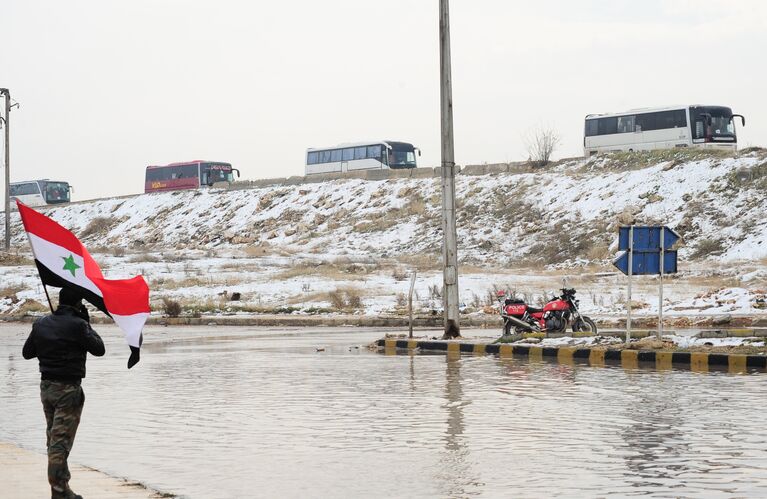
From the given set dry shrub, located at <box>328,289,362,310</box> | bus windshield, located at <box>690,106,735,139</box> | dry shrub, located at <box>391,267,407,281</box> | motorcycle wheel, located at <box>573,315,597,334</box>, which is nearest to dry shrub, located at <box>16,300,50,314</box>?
dry shrub, located at <box>328,289,362,310</box>

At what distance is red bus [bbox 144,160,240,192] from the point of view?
105m

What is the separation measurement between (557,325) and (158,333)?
1174cm

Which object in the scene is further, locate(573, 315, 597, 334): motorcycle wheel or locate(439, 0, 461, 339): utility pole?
locate(439, 0, 461, 339): utility pole

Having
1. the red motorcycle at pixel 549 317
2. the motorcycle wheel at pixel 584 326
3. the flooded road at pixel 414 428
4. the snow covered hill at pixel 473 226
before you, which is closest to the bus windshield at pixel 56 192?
the snow covered hill at pixel 473 226

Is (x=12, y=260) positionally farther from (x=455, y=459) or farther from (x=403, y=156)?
(x=455, y=459)

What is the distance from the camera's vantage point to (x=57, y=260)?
7938 mm

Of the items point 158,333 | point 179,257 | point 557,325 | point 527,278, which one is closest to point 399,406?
point 557,325

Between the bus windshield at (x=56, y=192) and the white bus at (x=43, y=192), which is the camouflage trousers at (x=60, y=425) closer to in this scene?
the white bus at (x=43, y=192)

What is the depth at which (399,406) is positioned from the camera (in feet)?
42.9

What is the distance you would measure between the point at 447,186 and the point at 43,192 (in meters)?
101

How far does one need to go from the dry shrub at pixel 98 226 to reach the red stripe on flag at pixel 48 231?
9872 cm

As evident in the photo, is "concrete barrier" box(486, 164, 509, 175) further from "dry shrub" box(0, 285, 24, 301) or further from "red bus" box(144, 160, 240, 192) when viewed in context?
"dry shrub" box(0, 285, 24, 301)

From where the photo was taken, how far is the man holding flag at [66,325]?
765 centimetres

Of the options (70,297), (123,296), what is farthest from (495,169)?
(70,297)
